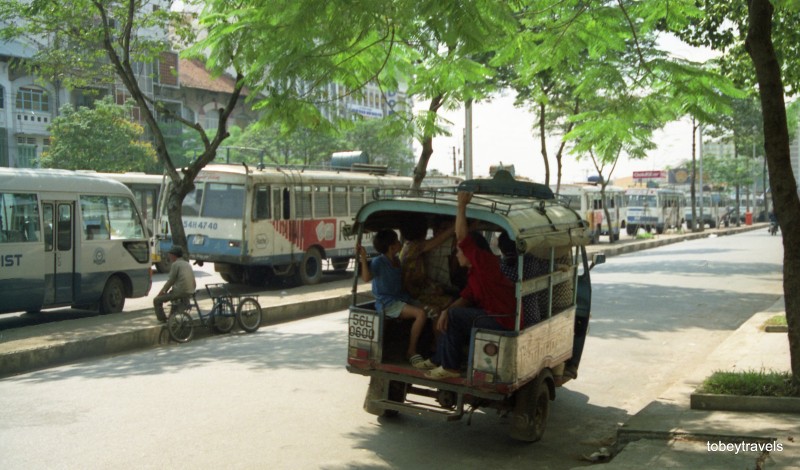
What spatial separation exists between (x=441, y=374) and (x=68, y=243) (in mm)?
9405

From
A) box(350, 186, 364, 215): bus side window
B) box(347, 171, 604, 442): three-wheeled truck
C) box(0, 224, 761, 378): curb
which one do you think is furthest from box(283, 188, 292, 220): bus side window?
box(347, 171, 604, 442): three-wheeled truck

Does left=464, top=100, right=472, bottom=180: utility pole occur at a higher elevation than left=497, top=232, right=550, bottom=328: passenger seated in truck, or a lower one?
higher

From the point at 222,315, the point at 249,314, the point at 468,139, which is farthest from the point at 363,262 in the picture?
the point at 468,139

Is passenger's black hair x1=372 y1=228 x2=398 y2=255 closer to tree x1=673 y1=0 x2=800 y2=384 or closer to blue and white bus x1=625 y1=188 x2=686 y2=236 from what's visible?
tree x1=673 y1=0 x2=800 y2=384

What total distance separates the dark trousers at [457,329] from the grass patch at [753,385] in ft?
8.64

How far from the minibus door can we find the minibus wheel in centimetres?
85

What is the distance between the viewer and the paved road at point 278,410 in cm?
661

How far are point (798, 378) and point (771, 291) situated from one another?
39.6 ft

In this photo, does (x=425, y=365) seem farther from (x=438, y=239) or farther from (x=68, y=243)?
(x=68, y=243)

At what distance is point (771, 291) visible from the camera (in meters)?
18.8

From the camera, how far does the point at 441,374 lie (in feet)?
22.0

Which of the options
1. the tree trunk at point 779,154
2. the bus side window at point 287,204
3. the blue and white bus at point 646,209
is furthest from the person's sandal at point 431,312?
the blue and white bus at point 646,209

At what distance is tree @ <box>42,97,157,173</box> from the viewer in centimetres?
3434

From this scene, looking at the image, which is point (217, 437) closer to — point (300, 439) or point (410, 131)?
point (300, 439)
